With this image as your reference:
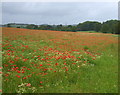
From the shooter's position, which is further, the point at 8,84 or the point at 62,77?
the point at 62,77

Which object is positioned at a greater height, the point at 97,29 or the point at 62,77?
the point at 97,29

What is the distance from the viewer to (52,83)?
5.58 metres

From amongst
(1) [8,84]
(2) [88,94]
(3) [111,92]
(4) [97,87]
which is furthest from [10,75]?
(3) [111,92]

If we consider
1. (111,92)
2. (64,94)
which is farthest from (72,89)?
Answer: (111,92)

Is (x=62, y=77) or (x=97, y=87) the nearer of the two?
(x=97, y=87)

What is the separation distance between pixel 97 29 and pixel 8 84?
81964 mm

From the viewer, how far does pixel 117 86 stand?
18.1 feet

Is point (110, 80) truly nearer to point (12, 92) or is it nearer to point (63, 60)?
point (63, 60)

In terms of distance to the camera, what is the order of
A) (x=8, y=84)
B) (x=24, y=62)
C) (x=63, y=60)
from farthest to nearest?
(x=63, y=60)
(x=24, y=62)
(x=8, y=84)

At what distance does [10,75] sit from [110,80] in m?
4.68

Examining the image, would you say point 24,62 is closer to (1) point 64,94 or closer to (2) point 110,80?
(1) point 64,94

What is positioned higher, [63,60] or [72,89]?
[63,60]

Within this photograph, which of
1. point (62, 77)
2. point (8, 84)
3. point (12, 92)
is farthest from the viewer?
point (62, 77)

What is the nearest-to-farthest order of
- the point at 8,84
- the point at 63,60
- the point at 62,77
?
the point at 8,84 < the point at 62,77 < the point at 63,60
